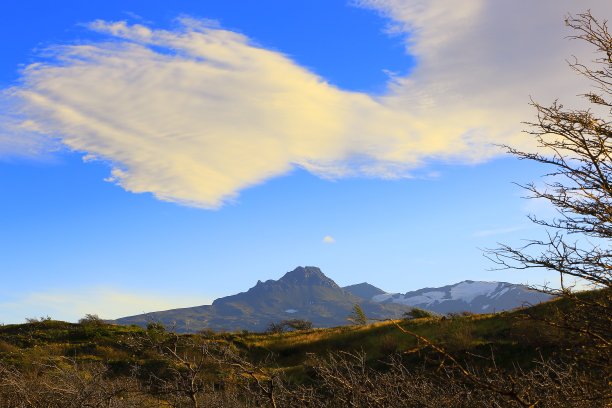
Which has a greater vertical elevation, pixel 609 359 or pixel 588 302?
pixel 588 302

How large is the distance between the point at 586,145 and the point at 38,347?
2716cm

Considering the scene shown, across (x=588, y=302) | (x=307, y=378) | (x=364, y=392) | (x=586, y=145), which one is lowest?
(x=307, y=378)

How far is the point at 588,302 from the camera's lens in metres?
5.40

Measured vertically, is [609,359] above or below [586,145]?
below

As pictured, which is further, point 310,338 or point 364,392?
point 310,338

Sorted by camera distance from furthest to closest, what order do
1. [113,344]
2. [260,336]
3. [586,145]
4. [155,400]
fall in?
[260,336]
[113,344]
[155,400]
[586,145]

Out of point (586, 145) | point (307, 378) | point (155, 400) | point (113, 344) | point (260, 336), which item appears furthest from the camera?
point (260, 336)

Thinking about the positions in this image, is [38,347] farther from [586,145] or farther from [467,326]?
[586,145]

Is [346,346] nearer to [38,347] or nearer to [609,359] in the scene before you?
[38,347]

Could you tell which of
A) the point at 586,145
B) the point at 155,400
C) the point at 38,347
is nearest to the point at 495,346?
the point at 155,400

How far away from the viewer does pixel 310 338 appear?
98.2 feet

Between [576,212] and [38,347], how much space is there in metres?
26.9

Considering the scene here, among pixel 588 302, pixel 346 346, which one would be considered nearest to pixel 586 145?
pixel 588 302

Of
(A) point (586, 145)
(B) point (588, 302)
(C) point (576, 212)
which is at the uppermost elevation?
(A) point (586, 145)
